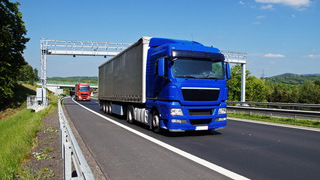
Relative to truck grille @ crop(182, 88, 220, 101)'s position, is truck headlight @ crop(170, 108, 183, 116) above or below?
below

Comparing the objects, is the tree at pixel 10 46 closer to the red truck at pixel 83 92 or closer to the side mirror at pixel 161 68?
the red truck at pixel 83 92

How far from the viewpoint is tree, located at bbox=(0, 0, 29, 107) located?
3045 cm

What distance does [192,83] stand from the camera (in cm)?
943

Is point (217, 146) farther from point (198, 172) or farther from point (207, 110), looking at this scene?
point (198, 172)

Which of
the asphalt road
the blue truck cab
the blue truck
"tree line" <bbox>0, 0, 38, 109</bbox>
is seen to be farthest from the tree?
the blue truck cab

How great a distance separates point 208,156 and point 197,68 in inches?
146

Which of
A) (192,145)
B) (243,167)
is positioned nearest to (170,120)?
(192,145)

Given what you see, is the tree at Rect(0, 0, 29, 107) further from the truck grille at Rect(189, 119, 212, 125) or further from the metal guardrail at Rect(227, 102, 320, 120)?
the truck grille at Rect(189, 119, 212, 125)

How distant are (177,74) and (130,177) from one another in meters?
4.78

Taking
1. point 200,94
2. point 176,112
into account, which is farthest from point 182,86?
point 176,112

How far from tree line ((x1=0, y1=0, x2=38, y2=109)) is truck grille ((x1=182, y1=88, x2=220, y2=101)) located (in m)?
26.5

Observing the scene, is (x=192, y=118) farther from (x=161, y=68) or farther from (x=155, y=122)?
(x=161, y=68)

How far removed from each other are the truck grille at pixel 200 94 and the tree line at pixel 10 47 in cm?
2653

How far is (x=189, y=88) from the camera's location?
30.8 feet
